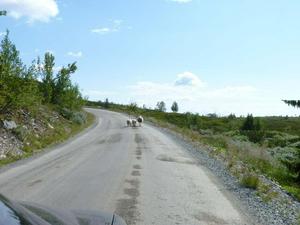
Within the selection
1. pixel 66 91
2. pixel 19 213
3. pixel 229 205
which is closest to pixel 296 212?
pixel 229 205

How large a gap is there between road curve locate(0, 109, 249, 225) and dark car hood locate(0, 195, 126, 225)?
338 cm

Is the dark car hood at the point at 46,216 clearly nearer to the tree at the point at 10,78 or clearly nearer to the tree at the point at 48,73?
the tree at the point at 10,78

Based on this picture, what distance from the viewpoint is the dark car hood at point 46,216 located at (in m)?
3.32

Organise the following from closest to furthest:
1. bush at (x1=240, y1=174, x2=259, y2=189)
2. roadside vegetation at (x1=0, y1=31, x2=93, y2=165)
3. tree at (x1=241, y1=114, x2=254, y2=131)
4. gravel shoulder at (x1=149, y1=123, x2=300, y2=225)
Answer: gravel shoulder at (x1=149, y1=123, x2=300, y2=225) → bush at (x1=240, y1=174, x2=259, y2=189) → roadside vegetation at (x1=0, y1=31, x2=93, y2=165) → tree at (x1=241, y1=114, x2=254, y2=131)

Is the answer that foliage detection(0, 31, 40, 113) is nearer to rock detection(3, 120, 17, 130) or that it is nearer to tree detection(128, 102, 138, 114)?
rock detection(3, 120, 17, 130)

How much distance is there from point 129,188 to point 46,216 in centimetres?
709

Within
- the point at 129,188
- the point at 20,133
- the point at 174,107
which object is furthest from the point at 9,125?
the point at 174,107

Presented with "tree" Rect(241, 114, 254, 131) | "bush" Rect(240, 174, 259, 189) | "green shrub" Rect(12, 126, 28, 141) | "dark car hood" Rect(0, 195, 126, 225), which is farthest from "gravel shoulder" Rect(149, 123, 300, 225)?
"tree" Rect(241, 114, 254, 131)

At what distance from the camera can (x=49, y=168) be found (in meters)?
14.4

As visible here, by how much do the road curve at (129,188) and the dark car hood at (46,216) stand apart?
133 inches

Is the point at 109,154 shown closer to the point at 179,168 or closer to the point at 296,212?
the point at 179,168

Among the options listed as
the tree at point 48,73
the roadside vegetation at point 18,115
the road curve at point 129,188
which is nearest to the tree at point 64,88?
the tree at point 48,73

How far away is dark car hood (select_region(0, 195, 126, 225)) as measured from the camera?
10.9 ft

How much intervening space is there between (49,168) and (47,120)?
1816 cm
